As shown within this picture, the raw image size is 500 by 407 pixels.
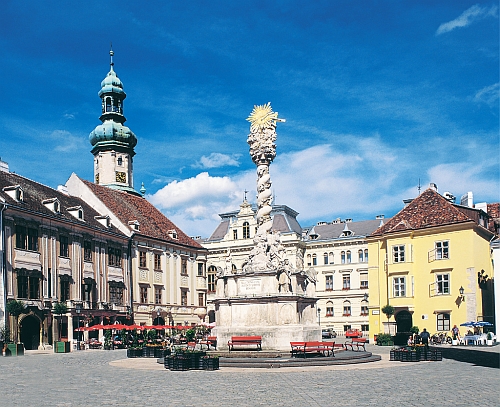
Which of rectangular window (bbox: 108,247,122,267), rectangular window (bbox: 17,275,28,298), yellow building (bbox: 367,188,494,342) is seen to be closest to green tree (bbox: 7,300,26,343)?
rectangular window (bbox: 17,275,28,298)

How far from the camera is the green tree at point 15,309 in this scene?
3778 centimetres

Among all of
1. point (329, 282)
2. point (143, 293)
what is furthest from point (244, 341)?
point (329, 282)

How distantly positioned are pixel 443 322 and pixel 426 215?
7.44 metres

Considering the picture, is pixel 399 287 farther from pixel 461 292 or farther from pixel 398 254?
pixel 461 292

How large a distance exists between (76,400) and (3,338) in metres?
25.3

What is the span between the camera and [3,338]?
36750 millimetres

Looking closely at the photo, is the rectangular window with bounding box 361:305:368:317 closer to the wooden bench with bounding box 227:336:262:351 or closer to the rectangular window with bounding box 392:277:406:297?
the rectangular window with bounding box 392:277:406:297

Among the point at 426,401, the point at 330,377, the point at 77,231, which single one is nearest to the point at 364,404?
the point at 426,401

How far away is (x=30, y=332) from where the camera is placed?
1598 inches

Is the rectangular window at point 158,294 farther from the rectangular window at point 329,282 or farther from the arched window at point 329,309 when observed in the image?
the rectangular window at point 329,282

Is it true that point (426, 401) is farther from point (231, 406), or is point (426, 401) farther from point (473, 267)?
point (473, 267)

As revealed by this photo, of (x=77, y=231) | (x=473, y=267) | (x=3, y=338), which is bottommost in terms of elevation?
(x=3, y=338)

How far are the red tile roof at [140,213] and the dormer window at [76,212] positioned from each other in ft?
19.2

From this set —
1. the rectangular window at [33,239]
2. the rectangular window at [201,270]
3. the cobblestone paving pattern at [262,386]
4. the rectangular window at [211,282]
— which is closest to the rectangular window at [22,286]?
the rectangular window at [33,239]
